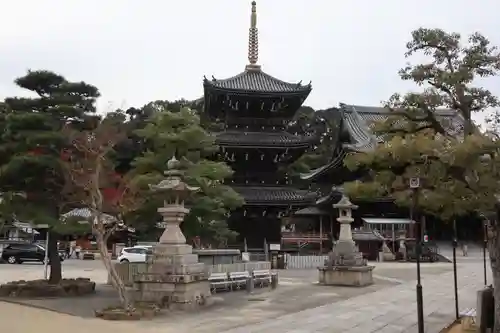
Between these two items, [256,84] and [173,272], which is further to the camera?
[256,84]

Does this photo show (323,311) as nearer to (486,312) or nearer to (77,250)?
(486,312)

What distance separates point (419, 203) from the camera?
451 inches

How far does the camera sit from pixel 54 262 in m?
20.8

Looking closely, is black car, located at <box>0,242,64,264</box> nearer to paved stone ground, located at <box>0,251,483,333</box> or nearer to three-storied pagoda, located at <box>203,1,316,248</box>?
three-storied pagoda, located at <box>203,1,316,248</box>

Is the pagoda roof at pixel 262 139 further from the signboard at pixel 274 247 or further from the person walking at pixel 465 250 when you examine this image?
the person walking at pixel 465 250

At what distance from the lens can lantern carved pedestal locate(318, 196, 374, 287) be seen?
75.9ft

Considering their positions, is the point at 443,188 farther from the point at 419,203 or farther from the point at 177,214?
the point at 177,214

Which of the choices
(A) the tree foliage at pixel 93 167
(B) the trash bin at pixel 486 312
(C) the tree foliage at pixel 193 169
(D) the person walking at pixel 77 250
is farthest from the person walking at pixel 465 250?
(B) the trash bin at pixel 486 312

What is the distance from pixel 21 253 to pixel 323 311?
1188 inches

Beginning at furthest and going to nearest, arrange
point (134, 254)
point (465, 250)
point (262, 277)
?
point (465, 250)
point (134, 254)
point (262, 277)

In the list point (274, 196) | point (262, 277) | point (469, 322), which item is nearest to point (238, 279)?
point (262, 277)

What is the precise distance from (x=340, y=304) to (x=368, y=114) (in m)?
39.3

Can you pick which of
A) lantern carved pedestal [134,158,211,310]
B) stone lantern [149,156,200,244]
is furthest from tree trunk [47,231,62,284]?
stone lantern [149,156,200,244]

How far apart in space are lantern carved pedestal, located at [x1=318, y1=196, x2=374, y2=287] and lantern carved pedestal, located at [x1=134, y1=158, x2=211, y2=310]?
766 cm
